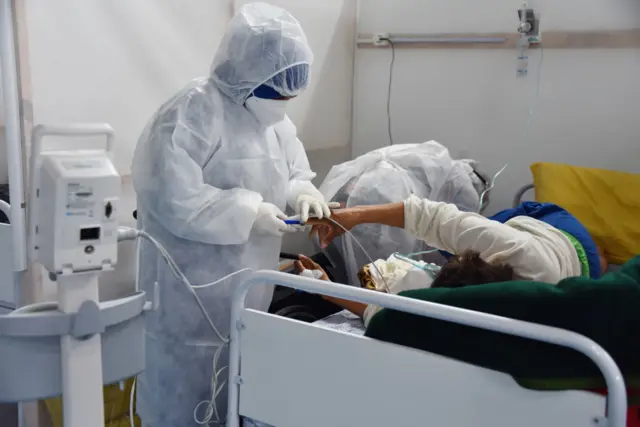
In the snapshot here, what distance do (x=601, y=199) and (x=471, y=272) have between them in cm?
128

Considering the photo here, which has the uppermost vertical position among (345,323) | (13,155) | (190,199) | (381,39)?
(381,39)

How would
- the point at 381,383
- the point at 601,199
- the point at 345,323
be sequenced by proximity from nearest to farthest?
1. the point at 381,383
2. the point at 345,323
3. the point at 601,199

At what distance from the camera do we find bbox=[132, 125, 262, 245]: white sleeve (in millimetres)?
1752

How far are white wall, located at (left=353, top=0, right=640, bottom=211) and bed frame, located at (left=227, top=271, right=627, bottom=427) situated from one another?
6.45 feet

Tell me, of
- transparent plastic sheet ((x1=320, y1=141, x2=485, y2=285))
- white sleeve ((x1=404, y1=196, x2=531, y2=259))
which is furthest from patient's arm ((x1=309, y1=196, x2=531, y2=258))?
transparent plastic sheet ((x1=320, y1=141, x2=485, y2=285))

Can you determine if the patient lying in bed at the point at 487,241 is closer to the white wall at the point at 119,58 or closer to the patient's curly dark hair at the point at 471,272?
the patient's curly dark hair at the point at 471,272

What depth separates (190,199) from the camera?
1757 millimetres

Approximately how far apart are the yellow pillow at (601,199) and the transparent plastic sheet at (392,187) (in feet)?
1.07

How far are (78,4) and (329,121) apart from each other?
1624 mm

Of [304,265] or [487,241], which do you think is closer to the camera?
[487,241]

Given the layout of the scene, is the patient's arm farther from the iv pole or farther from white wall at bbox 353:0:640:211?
white wall at bbox 353:0:640:211

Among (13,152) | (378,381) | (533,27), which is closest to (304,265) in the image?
(378,381)

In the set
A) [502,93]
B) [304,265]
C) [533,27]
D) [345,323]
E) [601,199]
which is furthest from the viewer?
[502,93]

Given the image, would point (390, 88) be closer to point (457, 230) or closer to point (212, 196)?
point (457, 230)
